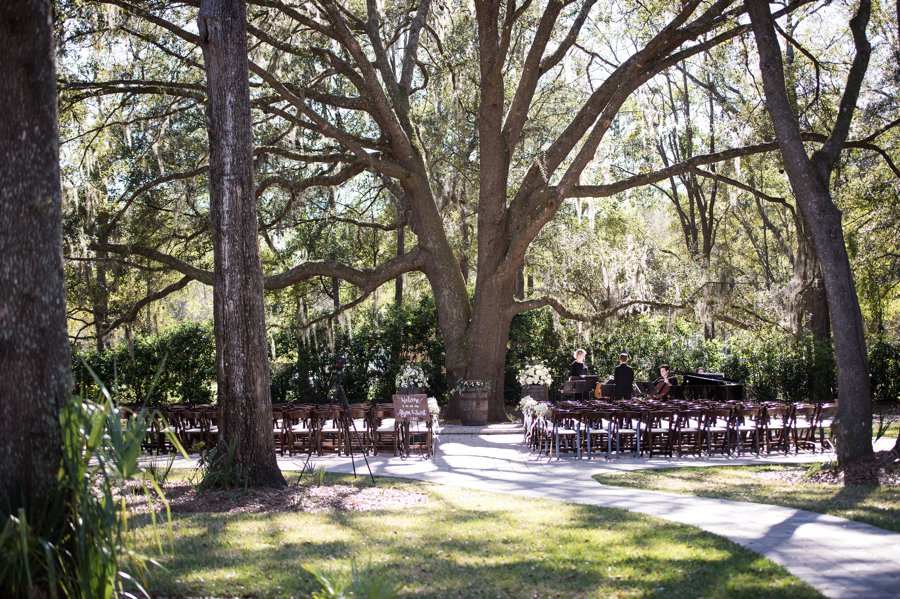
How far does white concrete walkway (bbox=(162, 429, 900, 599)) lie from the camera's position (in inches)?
222

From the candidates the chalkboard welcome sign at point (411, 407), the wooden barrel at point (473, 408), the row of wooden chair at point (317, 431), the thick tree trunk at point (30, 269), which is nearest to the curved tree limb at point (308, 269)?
the wooden barrel at point (473, 408)

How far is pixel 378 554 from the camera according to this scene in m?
6.18

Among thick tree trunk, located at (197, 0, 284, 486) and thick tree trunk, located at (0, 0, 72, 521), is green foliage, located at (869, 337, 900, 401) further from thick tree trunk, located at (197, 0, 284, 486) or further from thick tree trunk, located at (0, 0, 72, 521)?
thick tree trunk, located at (0, 0, 72, 521)

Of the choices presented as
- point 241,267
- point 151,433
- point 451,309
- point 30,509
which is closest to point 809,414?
point 451,309

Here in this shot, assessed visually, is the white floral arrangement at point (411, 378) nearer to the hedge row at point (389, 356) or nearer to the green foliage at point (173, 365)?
the hedge row at point (389, 356)

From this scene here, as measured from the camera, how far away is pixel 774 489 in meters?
9.32

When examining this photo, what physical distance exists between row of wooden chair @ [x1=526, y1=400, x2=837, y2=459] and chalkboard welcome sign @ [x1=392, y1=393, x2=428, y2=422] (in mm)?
1973

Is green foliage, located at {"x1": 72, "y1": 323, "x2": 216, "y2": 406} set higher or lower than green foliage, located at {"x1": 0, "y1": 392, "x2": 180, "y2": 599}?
higher

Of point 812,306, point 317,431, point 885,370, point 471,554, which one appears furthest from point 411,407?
point 812,306

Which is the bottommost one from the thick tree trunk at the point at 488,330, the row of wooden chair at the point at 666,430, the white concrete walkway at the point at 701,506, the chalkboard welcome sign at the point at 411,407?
the white concrete walkway at the point at 701,506

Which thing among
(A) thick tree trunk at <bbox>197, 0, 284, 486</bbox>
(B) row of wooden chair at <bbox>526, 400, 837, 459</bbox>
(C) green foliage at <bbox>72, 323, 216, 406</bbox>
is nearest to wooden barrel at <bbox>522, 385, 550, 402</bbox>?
(B) row of wooden chair at <bbox>526, 400, 837, 459</bbox>

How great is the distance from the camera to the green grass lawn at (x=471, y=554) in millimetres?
5301

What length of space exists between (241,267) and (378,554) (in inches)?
156

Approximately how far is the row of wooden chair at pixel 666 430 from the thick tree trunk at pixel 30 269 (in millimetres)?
8934
